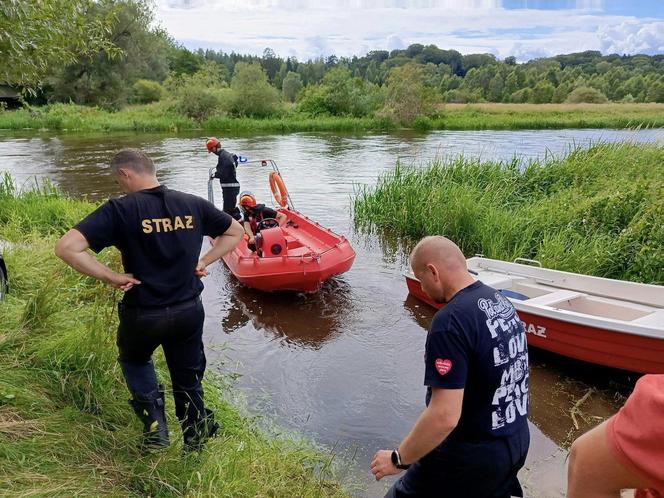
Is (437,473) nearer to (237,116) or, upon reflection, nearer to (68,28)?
(68,28)

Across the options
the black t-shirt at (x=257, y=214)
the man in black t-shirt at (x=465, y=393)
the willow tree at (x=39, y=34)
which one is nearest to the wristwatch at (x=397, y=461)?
the man in black t-shirt at (x=465, y=393)

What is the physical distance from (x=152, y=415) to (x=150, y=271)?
0.86 m

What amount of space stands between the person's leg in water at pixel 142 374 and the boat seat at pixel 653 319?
4014mm

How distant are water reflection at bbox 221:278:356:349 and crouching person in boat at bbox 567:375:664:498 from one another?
196 inches

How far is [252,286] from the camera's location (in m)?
6.98

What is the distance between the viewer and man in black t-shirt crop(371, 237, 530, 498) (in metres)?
1.93

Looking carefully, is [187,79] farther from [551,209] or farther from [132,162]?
[132,162]

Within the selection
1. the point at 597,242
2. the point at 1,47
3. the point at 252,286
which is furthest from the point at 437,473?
the point at 597,242

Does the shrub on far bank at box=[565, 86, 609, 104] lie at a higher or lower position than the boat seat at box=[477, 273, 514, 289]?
higher

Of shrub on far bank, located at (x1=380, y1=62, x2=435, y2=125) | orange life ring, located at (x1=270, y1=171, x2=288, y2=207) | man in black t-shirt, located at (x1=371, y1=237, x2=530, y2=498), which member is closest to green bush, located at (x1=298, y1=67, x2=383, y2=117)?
shrub on far bank, located at (x1=380, y1=62, x2=435, y2=125)

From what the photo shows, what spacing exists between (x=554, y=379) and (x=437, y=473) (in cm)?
356

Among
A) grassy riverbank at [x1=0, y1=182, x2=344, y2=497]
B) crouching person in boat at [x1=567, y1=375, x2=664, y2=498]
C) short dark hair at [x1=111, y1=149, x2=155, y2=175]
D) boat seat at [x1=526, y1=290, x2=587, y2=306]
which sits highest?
short dark hair at [x1=111, y1=149, x2=155, y2=175]

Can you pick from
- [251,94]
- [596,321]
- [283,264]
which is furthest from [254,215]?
[251,94]

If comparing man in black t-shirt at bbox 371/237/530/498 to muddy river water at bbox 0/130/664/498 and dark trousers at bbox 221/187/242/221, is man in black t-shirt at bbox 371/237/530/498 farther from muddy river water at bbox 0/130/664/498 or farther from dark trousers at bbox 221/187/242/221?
dark trousers at bbox 221/187/242/221
